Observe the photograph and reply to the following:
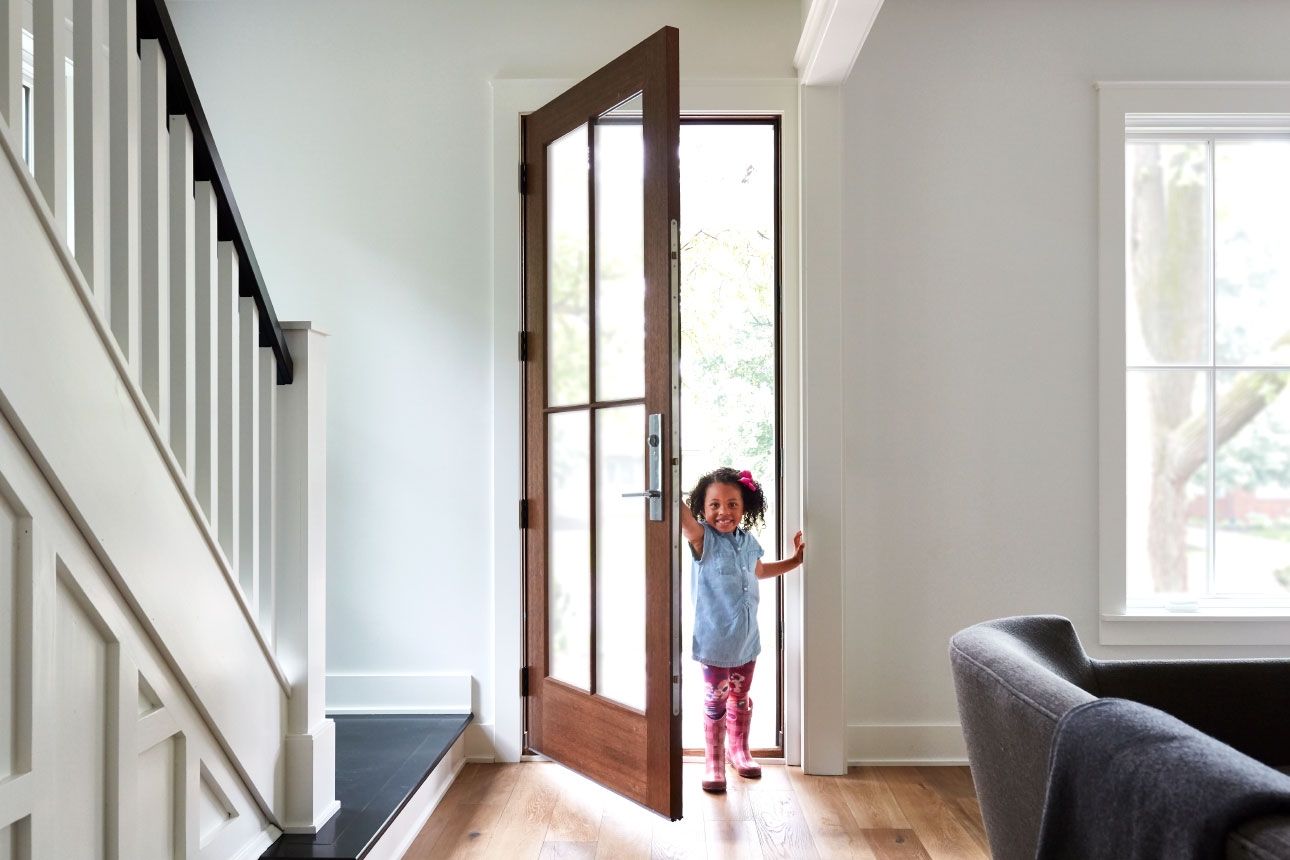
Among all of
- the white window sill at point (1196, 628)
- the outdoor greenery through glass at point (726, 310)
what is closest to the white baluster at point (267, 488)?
the outdoor greenery through glass at point (726, 310)

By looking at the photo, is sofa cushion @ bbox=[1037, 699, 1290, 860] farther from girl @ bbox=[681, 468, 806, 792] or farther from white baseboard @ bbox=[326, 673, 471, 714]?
white baseboard @ bbox=[326, 673, 471, 714]

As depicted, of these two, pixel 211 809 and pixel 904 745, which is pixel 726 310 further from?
pixel 211 809

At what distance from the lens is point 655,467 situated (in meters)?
2.32

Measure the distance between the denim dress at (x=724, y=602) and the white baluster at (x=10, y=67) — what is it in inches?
80.0

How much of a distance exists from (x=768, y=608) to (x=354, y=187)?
9.15ft

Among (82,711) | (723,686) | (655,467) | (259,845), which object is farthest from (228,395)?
(723,686)

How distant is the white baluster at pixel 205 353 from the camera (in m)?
1.65

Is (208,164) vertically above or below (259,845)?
above

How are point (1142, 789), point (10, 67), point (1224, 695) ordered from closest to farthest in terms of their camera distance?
point (1142, 789) < point (10, 67) < point (1224, 695)

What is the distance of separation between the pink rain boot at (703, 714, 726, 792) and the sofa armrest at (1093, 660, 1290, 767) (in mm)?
1346

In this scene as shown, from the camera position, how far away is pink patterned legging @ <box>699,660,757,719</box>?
2705mm

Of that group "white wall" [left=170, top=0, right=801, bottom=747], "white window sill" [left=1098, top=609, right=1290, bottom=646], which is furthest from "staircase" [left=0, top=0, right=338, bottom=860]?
"white window sill" [left=1098, top=609, right=1290, bottom=646]

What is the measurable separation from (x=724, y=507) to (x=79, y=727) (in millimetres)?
1830

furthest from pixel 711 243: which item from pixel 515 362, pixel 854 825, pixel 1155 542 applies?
pixel 854 825
